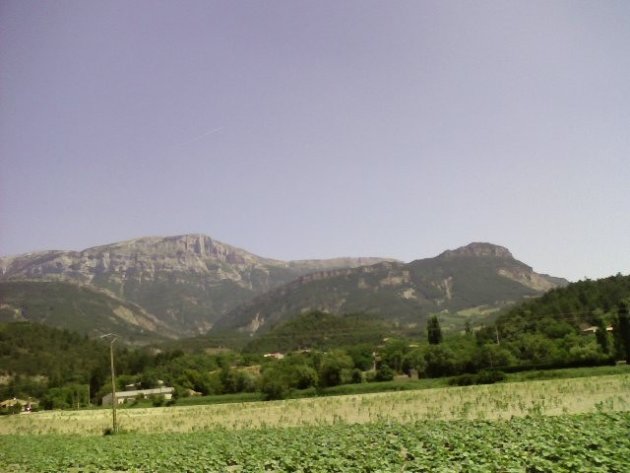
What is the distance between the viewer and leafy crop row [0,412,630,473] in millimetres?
19859

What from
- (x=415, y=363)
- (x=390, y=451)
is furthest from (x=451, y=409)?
(x=415, y=363)

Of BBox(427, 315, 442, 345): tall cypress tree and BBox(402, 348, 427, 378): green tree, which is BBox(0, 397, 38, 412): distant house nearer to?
BBox(402, 348, 427, 378): green tree

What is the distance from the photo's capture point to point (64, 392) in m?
136

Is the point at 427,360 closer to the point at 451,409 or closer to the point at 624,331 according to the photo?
the point at 624,331

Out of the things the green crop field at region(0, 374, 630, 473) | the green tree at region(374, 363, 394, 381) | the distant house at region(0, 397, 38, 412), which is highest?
the green crop field at region(0, 374, 630, 473)

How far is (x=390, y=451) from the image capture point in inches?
971

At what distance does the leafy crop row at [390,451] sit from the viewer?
19.9 metres

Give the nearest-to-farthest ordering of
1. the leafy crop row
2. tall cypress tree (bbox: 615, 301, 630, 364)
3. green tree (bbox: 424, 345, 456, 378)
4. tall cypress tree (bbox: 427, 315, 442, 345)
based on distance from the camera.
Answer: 1. the leafy crop row
2. tall cypress tree (bbox: 615, 301, 630, 364)
3. green tree (bbox: 424, 345, 456, 378)
4. tall cypress tree (bbox: 427, 315, 442, 345)

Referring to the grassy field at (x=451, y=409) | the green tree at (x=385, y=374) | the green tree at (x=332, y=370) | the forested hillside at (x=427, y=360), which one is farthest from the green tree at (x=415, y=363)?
the grassy field at (x=451, y=409)

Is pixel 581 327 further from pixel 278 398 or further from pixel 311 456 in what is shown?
pixel 311 456

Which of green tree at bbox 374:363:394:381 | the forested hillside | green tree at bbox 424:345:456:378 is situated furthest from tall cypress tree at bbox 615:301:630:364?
green tree at bbox 374:363:394:381

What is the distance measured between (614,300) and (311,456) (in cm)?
14436

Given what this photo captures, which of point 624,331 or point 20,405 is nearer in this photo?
point 624,331

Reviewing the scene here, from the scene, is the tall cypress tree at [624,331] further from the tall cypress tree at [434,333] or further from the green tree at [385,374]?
the tall cypress tree at [434,333]
